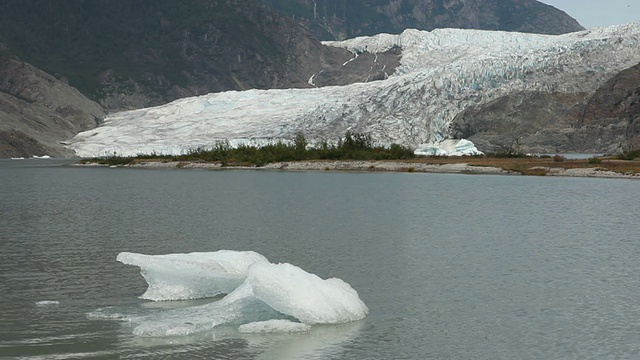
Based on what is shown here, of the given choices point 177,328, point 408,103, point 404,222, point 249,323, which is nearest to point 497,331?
point 249,323

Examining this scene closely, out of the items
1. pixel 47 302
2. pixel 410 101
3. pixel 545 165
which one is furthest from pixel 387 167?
pixel 47 302

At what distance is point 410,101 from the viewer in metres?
129

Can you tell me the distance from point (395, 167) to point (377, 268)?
62297 mm

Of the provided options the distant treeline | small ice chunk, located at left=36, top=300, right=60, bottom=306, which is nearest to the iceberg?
the distant treeline

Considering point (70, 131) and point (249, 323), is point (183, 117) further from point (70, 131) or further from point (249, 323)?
point (249, 323)

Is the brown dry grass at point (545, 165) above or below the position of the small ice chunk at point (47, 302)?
above

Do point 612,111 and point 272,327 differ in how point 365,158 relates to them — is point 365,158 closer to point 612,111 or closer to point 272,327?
point 612,111

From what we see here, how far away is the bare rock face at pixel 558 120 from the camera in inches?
4737

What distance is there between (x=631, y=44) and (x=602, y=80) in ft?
22.8

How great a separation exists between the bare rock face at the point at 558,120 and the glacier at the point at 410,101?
2.24m

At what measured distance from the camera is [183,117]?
159m

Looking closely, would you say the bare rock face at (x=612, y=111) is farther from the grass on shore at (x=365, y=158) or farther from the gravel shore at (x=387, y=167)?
the gravel shore at (x=387, y=167)

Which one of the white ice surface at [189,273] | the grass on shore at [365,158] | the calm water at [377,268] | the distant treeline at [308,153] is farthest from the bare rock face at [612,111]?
the white ice surface at [189,273]

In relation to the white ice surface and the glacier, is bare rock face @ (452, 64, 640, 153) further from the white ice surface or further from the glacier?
the white ice surface
